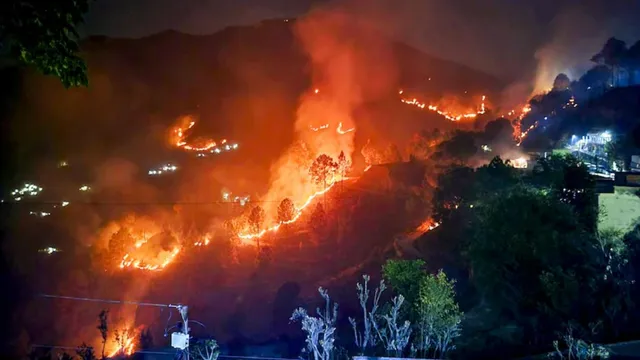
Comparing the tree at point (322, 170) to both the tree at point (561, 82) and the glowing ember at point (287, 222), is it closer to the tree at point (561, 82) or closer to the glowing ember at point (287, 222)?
the glowing ember at point (287, 222)

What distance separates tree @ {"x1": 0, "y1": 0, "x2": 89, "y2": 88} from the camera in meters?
3.61

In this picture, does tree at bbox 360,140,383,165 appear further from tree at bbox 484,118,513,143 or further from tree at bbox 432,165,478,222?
tree at bbox 432,165,478,222

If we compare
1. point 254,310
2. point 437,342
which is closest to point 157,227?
point 254,310

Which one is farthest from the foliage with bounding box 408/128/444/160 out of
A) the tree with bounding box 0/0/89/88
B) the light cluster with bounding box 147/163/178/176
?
the tree with bounding box 0/0/89/88

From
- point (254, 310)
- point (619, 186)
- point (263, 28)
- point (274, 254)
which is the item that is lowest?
point (254, 310)

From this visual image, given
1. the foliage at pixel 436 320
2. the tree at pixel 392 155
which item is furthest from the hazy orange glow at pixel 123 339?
the tree at pixel 392 155

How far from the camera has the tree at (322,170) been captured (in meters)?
33.3

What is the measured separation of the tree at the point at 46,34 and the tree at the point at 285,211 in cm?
2636

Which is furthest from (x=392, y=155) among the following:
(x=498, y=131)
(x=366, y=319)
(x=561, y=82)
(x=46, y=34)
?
(x=46, y=34)

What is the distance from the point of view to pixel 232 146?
1591 inches

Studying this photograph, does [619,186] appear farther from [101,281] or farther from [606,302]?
[101,281]

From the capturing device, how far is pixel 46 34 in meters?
3.75

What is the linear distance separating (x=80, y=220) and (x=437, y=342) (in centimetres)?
2677

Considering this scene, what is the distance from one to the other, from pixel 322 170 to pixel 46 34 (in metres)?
29.9
